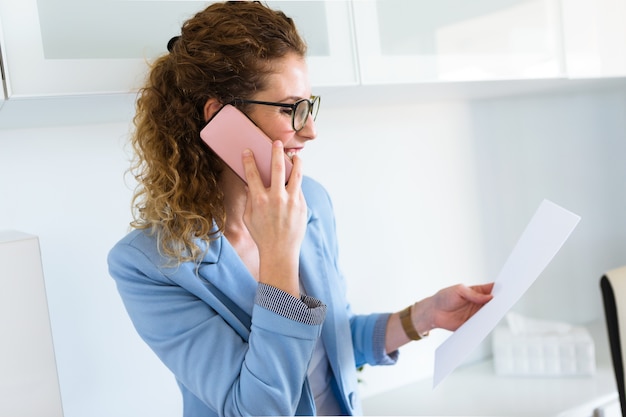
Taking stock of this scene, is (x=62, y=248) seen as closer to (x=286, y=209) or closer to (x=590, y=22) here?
(x=286, y=209)

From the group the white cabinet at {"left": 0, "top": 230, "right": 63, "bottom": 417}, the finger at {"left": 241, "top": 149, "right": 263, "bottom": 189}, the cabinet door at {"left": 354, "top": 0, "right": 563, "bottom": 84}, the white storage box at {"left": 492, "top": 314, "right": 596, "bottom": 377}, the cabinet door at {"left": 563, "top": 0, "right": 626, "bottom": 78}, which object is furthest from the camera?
the white storage box at {"left": 492, "top": 314, "right": 596, "bottom": 377}

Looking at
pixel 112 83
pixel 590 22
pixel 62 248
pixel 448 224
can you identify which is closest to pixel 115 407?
pixel 62 248

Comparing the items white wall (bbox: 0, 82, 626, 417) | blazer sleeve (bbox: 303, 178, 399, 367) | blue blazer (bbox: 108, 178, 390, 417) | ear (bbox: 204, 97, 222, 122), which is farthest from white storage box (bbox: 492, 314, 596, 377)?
ear (bbox: 204, 97, 222, 122)

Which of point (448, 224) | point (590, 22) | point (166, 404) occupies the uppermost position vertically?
point (590, 22)

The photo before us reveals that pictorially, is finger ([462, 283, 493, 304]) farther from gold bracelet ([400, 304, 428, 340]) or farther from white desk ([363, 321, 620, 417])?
white desk ([363, 321, 620, 417])

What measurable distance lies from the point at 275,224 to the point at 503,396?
0.97 meters

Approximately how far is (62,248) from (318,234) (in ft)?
1.69

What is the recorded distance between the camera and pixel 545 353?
5.87ft

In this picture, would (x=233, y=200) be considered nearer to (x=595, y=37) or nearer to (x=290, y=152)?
(x=290, y=152)

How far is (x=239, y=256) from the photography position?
1.18 metres

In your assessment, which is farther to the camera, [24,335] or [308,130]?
[308,130]

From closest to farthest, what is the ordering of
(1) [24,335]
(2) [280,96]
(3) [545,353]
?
1. (1) [24,335]
2. (2) [280,96]
3. (3) [545,353]

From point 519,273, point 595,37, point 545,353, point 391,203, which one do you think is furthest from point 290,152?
point 545,353

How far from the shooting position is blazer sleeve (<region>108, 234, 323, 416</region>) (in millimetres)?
995
